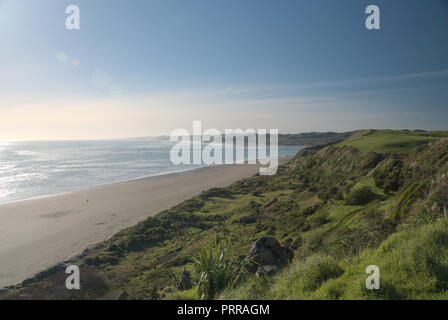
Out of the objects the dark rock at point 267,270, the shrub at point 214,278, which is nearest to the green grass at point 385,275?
the shrub at point 214,278

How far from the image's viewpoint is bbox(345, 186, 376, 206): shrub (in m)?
10.9

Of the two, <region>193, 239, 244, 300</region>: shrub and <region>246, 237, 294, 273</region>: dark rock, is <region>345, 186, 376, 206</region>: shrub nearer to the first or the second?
<region>246, 237, 294, 273</region>: dark rock

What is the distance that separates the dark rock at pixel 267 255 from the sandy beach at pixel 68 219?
11.5m

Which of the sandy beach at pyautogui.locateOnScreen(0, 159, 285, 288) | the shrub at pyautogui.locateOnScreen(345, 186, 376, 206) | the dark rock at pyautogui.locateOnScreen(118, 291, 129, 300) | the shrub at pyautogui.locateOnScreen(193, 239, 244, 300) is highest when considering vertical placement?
the shrub at pyautogui.locateOnScreen(345, 186, 376, 206)

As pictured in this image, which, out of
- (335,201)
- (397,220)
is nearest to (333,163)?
(335,201)

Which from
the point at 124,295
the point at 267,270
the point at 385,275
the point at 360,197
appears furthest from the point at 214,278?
the point at 360,197

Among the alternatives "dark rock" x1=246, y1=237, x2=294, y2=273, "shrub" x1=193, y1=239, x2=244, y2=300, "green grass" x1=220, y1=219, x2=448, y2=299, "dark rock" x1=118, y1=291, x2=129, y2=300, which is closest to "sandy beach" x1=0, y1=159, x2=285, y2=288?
"dark rock" x1=118, y1=291, x2=129, y2=300

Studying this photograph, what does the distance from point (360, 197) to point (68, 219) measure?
70.0 feet

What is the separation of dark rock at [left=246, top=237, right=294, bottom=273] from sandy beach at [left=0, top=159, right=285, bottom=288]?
11.5 meters

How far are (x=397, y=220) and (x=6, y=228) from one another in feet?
80.3

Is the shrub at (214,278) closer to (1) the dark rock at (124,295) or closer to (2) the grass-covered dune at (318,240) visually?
(2) the grass-covered dune at (318,240)

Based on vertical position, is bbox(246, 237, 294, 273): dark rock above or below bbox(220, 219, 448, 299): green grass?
below

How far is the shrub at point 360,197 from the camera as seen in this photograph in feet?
35.6

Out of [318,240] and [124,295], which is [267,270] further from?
[124,295]
